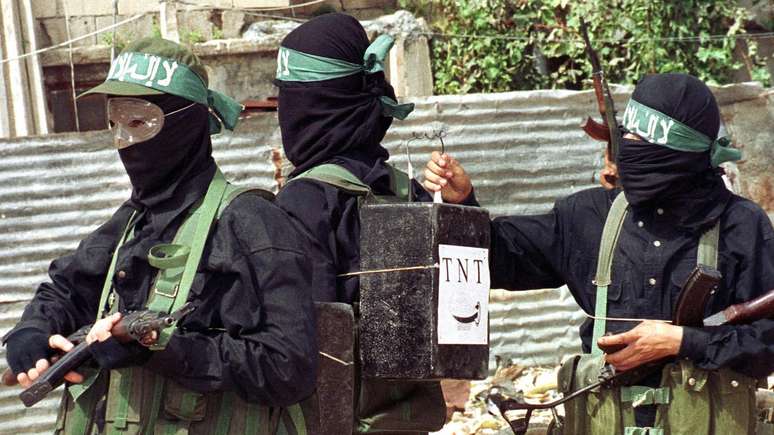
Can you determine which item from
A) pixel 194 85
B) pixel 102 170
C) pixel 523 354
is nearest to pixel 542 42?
pixel 523 354

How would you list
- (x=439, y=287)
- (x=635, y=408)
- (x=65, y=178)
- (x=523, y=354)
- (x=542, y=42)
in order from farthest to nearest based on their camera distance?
1. (x=542, y=42)
2. (x=523, y=354)
3. (x=65, y=178)
4. (x=635, y=408)
5. (x=439, y=287)

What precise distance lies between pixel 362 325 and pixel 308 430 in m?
0.54

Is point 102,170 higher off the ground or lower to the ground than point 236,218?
lower

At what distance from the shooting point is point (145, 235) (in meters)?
3.33

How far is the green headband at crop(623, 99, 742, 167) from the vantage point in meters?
4.12

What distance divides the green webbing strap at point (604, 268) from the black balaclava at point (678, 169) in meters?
0.09

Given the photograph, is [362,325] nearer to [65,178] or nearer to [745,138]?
[65,178]

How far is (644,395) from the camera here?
13.3 ft

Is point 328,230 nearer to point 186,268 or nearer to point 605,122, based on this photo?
point 186,268

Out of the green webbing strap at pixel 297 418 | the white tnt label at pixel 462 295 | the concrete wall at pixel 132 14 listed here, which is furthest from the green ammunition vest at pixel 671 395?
the concrete wall at pixel 132 14

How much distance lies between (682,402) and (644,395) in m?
0.11

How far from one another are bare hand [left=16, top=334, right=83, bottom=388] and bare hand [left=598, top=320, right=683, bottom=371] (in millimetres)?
1599

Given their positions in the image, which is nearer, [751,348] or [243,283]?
[243,283]

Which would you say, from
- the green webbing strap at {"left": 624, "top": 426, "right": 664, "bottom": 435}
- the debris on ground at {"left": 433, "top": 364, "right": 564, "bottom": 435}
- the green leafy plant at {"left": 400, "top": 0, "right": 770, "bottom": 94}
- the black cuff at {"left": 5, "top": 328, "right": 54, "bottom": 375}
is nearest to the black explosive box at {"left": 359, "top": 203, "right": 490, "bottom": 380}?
the green webbing strap at {"left": 624, "top": 426, "right": 664, "bottom": 435}
